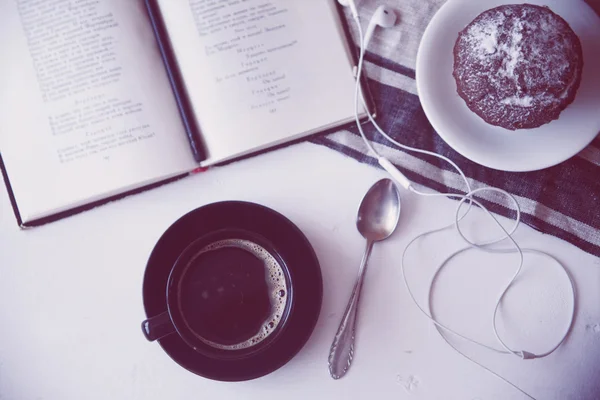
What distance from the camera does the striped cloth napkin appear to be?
27.3 inches

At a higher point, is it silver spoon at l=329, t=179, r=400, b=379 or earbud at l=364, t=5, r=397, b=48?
earbud at l=364, t=5, r=397, b=48

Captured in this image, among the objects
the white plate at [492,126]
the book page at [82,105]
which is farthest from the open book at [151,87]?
the white plate at [492,126]

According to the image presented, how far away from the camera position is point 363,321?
696 mm

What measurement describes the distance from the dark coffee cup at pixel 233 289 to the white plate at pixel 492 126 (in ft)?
1.05

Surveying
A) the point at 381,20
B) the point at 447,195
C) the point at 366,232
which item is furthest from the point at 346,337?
the point at 381,20

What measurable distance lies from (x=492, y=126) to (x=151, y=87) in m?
0.52

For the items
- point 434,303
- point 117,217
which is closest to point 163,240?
point 117,217

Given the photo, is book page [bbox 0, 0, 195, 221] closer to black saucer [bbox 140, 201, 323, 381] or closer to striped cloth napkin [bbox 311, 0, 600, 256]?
black saucer [bbox 140, 201, 323, 381]

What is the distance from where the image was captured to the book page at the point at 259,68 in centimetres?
70

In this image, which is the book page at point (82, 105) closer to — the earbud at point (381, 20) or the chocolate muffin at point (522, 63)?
the earbud at point (381, 20)

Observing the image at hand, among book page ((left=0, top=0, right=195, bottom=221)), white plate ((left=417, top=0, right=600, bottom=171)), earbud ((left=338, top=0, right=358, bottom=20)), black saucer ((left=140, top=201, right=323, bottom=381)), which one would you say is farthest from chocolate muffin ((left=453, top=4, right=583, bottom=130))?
book page ((left=0, top=0, right=195, bottom=221))

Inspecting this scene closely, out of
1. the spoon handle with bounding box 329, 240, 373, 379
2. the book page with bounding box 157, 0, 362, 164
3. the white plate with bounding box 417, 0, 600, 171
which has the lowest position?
the spoon handle with bounding box 329, 240, 373, 379

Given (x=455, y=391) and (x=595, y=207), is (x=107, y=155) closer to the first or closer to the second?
(x=455, y=391)

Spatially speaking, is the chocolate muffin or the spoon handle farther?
the spoon handle
